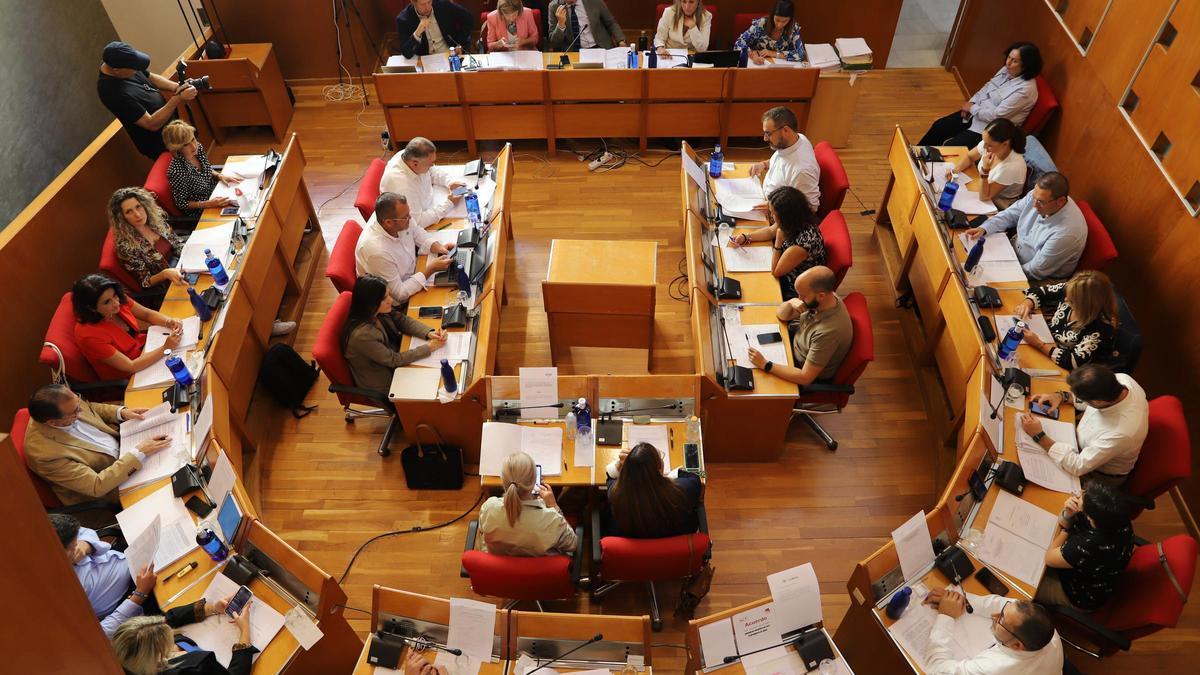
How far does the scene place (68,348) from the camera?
14.3 feet

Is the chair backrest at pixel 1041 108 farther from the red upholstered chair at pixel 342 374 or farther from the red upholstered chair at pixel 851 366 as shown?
the red upholstered chair at pixel 342 374

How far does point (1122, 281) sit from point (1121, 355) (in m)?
1.22

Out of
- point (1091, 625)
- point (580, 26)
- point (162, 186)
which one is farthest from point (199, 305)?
point (1091, 625)

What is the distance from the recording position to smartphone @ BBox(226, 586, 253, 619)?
3322mm

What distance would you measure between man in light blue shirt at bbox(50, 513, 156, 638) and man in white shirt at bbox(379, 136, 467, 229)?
273 centimetres

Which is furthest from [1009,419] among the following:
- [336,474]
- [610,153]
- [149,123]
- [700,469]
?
[149,123]

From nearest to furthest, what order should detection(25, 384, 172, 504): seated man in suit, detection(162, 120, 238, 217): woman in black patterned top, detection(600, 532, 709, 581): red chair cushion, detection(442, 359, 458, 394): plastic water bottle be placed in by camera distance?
detection(600, 532, 709, 581): red chair cushion → detection(25, 384, 172, 504): seated man in suit → detection(442, 359, 458, 394): plastic water bottle → detection(162, 120, 238, 217): woman in black patterned top

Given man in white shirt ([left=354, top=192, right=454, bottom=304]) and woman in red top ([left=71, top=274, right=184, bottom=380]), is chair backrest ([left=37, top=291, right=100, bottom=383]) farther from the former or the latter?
man in white shirt ([left=354, top=192, right=454, bottom=304])

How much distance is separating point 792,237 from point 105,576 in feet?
14.3

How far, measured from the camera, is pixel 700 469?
13.0ft

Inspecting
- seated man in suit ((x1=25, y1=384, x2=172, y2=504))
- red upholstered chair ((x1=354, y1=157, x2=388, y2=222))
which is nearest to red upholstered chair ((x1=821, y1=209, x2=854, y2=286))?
red upholstered chair ((x1=354, y1=157, x2=388, y2=222))

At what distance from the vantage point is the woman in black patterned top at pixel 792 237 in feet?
15.8

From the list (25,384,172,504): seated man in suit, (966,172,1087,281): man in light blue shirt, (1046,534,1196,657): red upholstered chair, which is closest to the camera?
(1046,534,1196,657): red upholstered chair

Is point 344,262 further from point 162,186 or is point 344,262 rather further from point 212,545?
point 212,545
